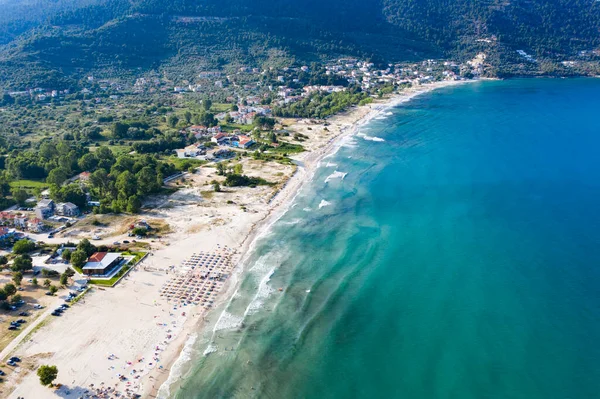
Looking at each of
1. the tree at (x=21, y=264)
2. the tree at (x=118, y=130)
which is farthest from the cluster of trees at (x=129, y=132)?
the tree at (x=21, y=264)

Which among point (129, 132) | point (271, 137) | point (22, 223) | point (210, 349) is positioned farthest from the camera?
point (129, 132)

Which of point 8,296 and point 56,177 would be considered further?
point 56,177

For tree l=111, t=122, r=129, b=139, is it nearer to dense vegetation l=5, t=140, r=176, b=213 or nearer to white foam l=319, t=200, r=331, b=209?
dense vegetation l=5, t=140, r=176, b=213

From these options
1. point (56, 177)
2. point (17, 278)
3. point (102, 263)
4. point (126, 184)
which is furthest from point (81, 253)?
point (56, 177)

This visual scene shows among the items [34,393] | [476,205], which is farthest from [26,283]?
[476,205]

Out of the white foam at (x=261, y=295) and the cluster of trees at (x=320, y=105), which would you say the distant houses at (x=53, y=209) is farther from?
the cluster of trees at (x=320, y=105)

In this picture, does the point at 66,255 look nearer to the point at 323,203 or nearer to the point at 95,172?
the point at 95,172

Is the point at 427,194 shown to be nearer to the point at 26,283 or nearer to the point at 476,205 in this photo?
the point at 476,205
